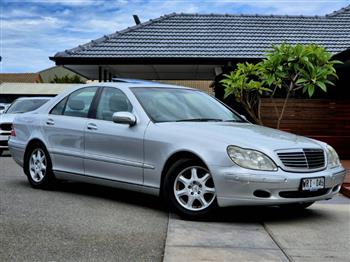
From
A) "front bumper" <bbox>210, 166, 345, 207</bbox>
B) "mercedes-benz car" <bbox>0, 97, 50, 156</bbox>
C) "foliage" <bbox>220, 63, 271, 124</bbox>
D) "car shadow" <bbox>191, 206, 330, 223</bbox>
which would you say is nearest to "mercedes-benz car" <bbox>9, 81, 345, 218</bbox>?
"front bumper" <bbox>210, 166, 345, 207</bbox>

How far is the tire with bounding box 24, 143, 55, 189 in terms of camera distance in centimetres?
817

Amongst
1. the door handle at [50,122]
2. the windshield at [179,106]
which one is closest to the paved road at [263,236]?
the windshield at [179,106]

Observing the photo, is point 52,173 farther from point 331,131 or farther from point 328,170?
point 331,131

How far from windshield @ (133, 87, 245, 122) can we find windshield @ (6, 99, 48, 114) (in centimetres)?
901

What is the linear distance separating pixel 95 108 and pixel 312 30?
1178 centimetres

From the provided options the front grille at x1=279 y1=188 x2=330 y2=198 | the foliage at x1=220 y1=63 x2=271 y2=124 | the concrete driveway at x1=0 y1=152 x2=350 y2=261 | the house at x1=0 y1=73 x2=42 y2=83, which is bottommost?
the house at x1=0 y1=73 x2=42 y2=83

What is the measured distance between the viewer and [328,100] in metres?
14.6

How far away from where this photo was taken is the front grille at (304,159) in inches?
239

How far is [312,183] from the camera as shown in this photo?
6145mm

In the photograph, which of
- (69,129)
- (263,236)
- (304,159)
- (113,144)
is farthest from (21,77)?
(263,236)

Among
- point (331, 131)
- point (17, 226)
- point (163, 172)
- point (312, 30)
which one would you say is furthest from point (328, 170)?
point (312, 30)

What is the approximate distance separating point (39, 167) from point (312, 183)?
401cm

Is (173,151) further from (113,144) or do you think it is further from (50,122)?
(50,122)

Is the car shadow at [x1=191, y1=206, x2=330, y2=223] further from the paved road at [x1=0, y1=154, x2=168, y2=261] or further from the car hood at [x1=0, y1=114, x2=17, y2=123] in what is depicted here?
the car hood at [x1=0, y1=114, x2=17, y2=123]
